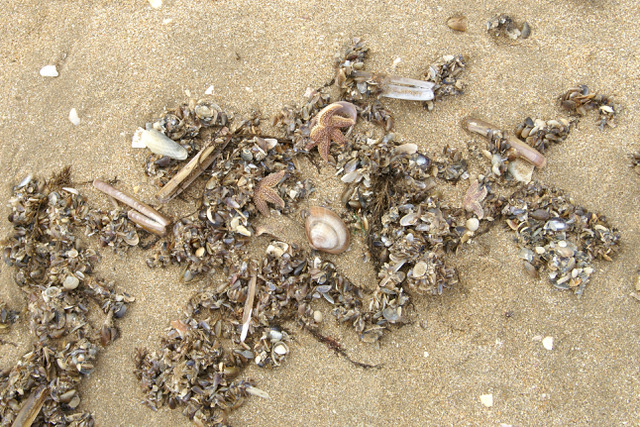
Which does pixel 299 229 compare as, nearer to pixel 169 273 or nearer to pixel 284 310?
pixel 284 310

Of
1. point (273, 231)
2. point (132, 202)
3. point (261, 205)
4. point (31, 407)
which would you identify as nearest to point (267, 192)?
point (261, 205)

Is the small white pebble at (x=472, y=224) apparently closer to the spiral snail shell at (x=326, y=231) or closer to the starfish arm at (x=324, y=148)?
the spiral snail shell at (x=326, y=231)

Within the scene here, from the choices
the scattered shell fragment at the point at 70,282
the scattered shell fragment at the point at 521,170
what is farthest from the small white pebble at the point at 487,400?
the scattered shell fragment at the point at 70,282

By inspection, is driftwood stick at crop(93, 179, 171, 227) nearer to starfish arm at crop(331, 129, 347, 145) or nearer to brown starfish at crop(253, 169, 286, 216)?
brown starfish at crop(253, 169, 286, 216)

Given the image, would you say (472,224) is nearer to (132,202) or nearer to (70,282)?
(132,202)

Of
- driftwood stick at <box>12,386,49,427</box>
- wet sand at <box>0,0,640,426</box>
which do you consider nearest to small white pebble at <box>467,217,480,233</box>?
wet sand at <box>0,0,640,426</box>

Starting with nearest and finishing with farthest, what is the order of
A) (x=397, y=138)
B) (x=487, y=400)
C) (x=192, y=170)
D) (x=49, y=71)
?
(x=487, y=400)
(x=192, y=170)
(x=397, y=138)
(x=49, y=71)

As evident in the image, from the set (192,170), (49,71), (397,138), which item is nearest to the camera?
(192,170)
